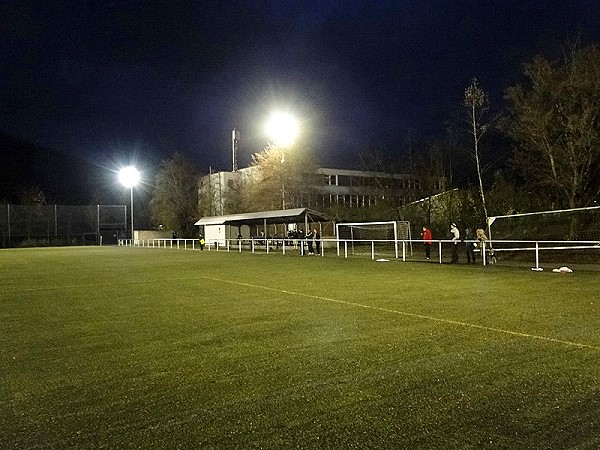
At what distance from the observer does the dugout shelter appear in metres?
32.2

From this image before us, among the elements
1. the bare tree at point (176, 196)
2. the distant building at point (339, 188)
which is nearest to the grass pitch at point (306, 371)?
the distant building at point (339, 188)

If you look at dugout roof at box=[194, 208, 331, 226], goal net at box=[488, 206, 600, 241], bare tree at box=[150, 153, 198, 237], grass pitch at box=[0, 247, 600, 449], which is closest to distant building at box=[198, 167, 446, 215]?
bare tree at box=[150, 153, 198, 237]

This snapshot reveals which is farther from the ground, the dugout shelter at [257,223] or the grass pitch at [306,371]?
the dugout shelter at [257,223]

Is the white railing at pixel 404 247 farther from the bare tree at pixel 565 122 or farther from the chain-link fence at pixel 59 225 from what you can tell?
the chain-link fence at pixel 59 225

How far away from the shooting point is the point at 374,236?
2927 cm

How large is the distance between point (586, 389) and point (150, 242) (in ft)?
161

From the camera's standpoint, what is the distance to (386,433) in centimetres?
377

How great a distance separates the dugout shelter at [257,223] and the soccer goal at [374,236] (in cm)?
197

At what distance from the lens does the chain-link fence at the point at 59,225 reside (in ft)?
198

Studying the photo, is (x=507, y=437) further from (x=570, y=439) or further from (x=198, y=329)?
(x=198, y=329)

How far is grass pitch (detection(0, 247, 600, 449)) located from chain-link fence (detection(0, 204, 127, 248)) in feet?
180

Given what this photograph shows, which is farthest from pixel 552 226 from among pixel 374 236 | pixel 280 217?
pixel 280 217

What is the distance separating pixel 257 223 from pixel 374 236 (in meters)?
10.7

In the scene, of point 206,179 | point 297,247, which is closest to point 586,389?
point 297,247
